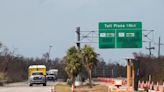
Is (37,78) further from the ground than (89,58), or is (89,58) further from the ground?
(89,58)

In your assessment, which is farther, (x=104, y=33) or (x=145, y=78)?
(x=145, y=78)

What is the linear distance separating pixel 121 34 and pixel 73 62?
9575 mm

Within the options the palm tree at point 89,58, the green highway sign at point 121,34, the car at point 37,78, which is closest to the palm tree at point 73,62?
the palm tree at point 89,58

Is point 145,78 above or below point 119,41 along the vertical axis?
below

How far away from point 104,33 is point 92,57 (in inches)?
294

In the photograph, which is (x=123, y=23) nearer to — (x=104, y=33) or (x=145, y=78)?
(x=104, y=33)

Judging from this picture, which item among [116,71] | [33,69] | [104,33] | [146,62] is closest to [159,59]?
[146,62]

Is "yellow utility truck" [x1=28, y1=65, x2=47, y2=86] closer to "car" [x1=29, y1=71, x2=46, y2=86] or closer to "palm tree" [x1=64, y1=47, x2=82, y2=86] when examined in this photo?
"car" [x1=29, y1=71, x2=46, y2=86]

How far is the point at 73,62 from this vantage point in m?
59.1

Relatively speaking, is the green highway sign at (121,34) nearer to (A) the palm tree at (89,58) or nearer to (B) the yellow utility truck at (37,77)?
(A) the palm tree at (89,58)

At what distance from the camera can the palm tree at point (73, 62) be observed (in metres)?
58.8

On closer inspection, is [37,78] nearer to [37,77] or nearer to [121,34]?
[37,77]

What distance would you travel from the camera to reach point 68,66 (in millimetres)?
59375

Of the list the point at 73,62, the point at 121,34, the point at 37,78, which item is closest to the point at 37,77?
the point at 37,78
